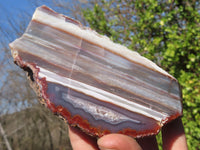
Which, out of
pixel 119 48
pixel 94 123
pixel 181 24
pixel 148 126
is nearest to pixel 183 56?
pixel 181 24

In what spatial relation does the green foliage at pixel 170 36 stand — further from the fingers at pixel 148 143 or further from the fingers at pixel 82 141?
the fingers at pixel 82 141

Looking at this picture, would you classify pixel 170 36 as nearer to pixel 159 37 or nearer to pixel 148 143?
pixel 159 37

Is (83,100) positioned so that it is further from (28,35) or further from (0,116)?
(0,116)

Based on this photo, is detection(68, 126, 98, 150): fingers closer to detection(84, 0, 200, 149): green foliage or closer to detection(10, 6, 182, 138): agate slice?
detection(10, 6, 182, 138): agate slice

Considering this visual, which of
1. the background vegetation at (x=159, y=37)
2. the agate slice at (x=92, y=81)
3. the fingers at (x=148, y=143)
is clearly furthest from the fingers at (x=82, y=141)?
the background vegetation at (x=159, y=37)

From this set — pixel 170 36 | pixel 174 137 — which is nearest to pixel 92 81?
pixel 174 137

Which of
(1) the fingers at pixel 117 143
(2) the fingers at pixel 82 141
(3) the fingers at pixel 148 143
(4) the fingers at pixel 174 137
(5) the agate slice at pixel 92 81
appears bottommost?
(2) the fingers at pixel 82 141

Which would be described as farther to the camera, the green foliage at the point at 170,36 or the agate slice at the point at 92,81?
the green foliage at the point at 170,36
